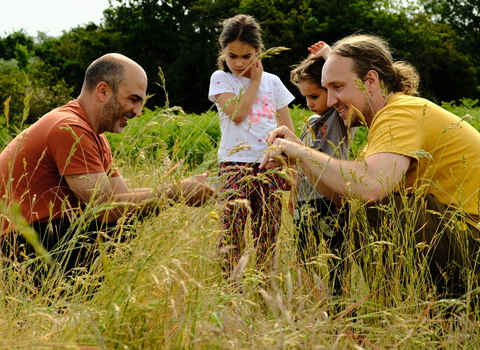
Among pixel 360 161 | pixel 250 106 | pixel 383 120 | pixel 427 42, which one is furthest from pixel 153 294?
pixel 427 42

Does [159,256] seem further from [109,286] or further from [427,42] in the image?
[427,42]

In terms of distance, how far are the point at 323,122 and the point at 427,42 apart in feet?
103

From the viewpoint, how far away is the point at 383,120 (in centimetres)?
280

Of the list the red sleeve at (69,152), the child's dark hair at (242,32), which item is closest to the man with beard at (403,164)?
the red sleeve at (69,152)

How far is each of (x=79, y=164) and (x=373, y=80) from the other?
5.40 feet

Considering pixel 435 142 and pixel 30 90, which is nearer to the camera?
pixel 435 142

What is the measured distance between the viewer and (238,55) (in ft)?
13.5

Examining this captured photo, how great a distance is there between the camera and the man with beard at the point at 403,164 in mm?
2602

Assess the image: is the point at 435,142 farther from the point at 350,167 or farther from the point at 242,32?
the point at 242,32

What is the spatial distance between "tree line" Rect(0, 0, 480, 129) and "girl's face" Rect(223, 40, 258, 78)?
74.6 ft

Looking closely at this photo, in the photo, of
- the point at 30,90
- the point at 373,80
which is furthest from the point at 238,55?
the point at 30,90

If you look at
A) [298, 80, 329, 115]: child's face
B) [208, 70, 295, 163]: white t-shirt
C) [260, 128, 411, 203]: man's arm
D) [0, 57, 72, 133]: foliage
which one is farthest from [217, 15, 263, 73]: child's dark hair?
[0, 57, 72, 133]: foliage

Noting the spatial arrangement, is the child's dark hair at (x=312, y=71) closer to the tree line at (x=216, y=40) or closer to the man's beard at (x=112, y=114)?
the man's beard at (x=112, y=114)

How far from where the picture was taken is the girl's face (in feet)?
13.4
